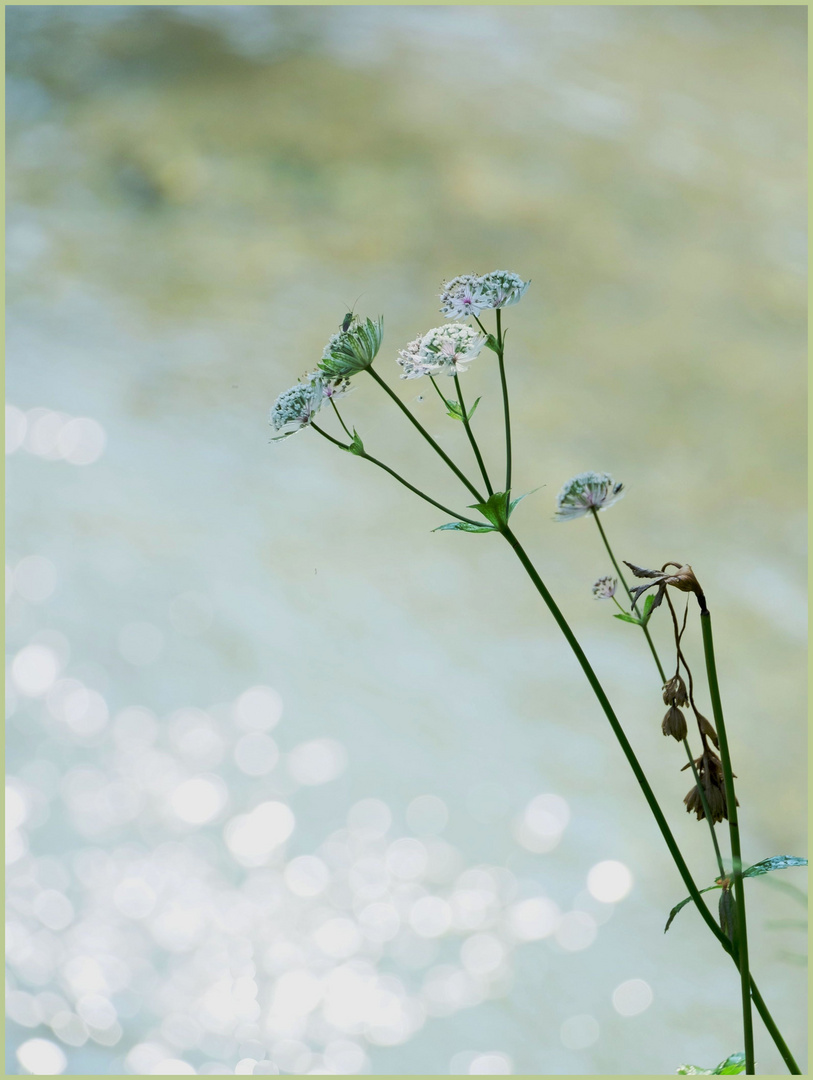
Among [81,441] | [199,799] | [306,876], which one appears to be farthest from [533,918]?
[81,441]

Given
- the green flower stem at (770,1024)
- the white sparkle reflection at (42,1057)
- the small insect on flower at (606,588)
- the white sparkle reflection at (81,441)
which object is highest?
the white sparkle reflection at (81,441)

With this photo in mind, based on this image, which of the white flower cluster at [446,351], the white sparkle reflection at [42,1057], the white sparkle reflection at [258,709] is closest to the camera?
the white flower cluster at [446,351]

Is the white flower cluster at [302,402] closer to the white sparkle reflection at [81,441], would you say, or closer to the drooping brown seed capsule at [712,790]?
the drooping brown seed capsule at [712,790]

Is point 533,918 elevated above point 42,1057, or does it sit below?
above

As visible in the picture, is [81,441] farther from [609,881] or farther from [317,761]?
[609,881]

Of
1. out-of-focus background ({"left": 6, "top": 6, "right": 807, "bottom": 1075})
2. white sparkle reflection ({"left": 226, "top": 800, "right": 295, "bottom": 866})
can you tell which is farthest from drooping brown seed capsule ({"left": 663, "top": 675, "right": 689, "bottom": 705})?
→ white sparkle reflection ({"left": 226, "top": 800, "right": 295, "bottom": 866})

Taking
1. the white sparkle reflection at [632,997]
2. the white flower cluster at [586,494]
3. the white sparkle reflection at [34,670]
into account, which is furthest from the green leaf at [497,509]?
the white sparkle reflection at [34,670]
